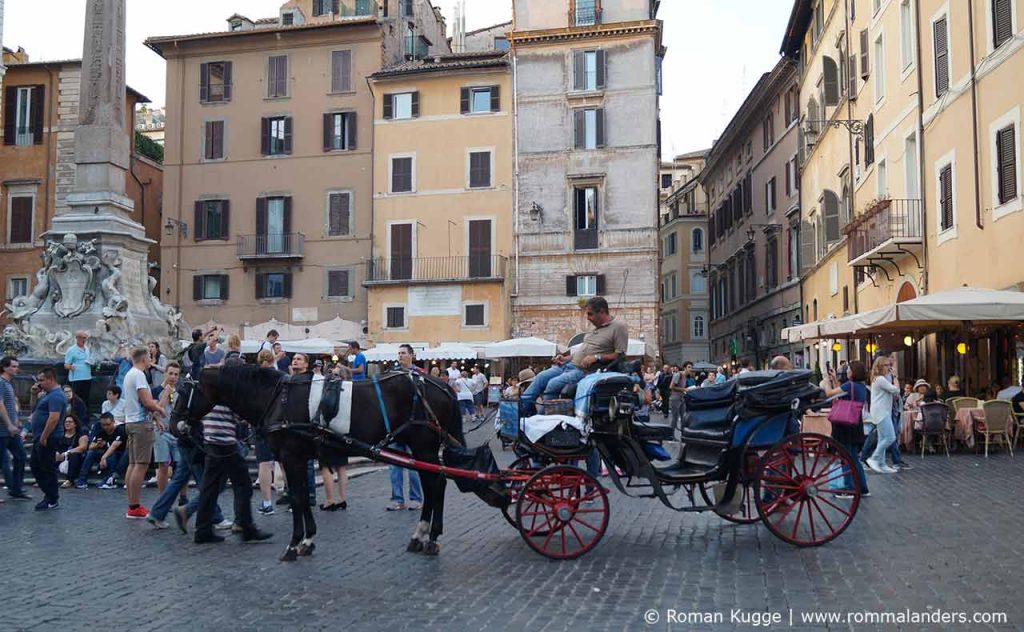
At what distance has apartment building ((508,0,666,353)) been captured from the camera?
40.3 m

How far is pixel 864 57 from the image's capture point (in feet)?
95.7

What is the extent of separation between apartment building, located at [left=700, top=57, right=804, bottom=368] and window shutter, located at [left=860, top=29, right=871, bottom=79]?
11.1 metres

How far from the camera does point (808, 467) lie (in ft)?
29.8

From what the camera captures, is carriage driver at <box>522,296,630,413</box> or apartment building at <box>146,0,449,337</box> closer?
carriage driver at <box>522,296,630,413</box>

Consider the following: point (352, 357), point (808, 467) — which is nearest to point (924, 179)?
point (352, 357)

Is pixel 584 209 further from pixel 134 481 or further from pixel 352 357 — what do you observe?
pixel 134 481

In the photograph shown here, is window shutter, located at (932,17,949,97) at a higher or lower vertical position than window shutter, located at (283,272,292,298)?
higher

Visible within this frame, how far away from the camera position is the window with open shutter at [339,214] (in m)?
42.0

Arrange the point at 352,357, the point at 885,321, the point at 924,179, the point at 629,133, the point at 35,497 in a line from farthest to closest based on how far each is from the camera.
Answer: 1. the point at 629,133
2. the point at 924,179
3. the point at 885,321
4. the point at 352,357
5. the point at 35,497

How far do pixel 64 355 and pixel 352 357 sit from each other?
4.51 meters

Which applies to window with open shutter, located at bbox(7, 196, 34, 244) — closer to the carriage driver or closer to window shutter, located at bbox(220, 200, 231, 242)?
window shutter, located at bbox(220, 200, 231, 242)

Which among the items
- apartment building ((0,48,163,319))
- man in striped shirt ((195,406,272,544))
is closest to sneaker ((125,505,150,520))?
man in striped shirt ((195,406,272,544))

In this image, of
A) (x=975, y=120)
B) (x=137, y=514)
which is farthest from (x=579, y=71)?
(x=137, y=514)

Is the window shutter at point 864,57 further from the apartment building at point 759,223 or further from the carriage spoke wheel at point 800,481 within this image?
the carriage spoke wheel at point 800,481
